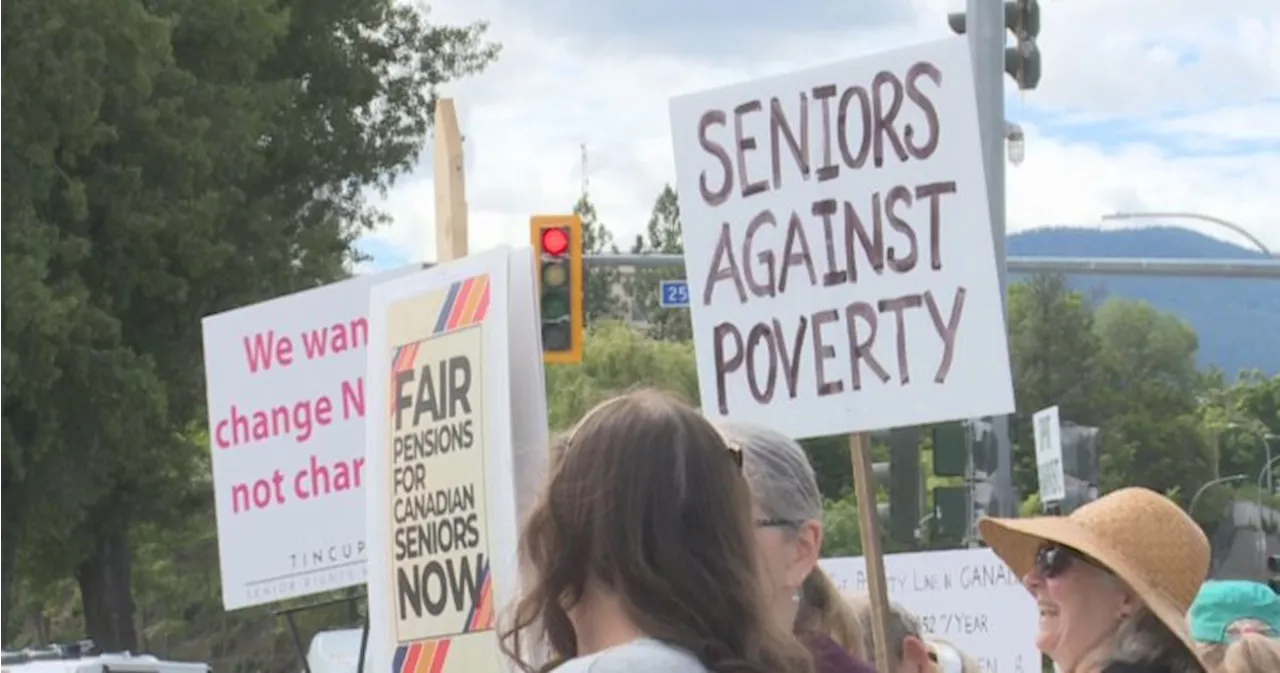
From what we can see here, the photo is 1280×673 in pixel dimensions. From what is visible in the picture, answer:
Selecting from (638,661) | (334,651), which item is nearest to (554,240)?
(334,651)

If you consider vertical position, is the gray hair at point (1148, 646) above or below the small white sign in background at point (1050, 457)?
below

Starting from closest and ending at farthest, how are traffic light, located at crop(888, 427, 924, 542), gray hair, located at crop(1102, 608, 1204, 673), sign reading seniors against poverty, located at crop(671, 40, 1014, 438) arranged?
gray hair, located at crop(1102, 608, 1204, 673) → sign reading seniors against poverty, located at crop(671, 40, 1014, 438) → traffic light, located at crop(888, 427, 924, 542)

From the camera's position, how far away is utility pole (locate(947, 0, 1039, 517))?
503 inches

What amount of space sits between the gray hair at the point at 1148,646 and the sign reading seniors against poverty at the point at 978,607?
19.8 ft

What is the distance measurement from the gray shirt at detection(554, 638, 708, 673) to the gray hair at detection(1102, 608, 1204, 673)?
4.96ft

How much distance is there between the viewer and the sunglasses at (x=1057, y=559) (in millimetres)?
4121

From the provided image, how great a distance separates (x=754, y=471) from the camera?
141 inches

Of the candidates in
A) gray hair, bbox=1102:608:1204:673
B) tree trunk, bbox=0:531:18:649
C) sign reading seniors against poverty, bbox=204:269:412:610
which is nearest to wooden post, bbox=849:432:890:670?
gray hair, bbox=1102:608:1204:673

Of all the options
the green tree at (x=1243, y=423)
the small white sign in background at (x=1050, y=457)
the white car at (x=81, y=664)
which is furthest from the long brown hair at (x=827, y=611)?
the green tree at (x=1243, y=423)

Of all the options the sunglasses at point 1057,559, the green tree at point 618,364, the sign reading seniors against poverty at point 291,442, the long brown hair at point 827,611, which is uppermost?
the green tree at point 618,364

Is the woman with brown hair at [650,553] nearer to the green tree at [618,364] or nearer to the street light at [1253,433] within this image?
the green tree at [618,364]

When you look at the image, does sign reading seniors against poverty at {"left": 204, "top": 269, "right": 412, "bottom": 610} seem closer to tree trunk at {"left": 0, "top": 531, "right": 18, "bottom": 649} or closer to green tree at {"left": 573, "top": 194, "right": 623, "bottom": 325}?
tree trunk at {"left": 0, "top": 531, "right": 18, "bottom": 649}

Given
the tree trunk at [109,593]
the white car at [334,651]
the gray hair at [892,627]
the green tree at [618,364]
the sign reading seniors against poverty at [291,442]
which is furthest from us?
the green tree at [618,364]

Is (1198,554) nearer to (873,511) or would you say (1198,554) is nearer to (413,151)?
(873,511)
